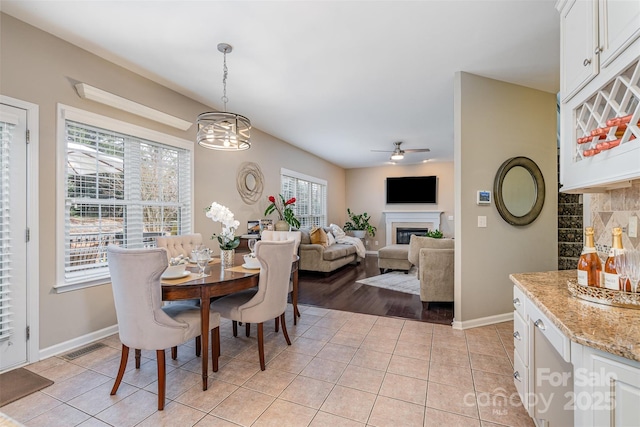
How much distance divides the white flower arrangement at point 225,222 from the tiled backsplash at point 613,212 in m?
2.61

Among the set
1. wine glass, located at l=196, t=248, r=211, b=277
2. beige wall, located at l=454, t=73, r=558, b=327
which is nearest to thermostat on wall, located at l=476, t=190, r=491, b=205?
beige wall, located at l=454, t=73, r=558, b=327

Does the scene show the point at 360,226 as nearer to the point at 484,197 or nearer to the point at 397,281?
the point at 397,281

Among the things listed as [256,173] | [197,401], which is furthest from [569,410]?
[256,173]

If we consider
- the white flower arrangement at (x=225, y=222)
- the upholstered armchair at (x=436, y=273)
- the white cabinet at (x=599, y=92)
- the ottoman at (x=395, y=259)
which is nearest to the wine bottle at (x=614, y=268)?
the white cabinet at (x=599, y=92)

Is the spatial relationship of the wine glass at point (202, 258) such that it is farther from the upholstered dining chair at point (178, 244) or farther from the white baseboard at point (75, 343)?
the white baseboard at point (75, 343)

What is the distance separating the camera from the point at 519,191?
3277 millimetres

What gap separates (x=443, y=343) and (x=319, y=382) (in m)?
1.33

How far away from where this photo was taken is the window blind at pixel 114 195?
2697mm

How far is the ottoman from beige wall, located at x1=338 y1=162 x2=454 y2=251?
9.40 feet

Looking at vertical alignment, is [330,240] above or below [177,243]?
below

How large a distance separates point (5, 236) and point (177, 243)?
1243mm

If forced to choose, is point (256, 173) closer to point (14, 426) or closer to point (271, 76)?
point (271, 76)

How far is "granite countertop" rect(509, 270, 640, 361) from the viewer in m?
0.91

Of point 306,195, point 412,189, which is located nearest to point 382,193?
point 412,189
